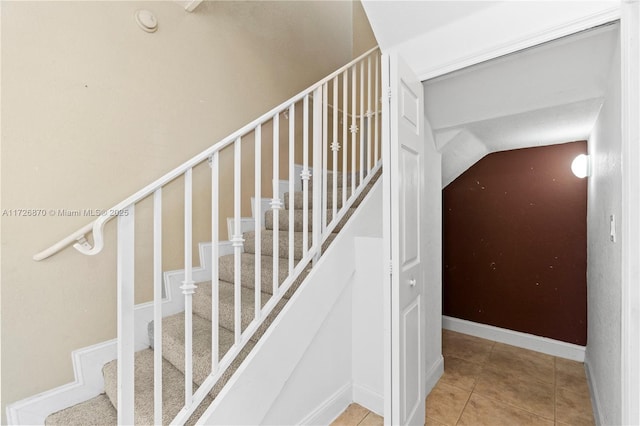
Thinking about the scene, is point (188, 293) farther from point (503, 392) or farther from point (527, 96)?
point (503, 392)

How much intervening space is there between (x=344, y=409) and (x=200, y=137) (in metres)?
2.11

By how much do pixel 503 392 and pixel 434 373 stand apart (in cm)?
45

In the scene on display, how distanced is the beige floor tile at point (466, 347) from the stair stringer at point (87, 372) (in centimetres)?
229

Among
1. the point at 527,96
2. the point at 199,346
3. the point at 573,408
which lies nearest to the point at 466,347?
the point at 573,408

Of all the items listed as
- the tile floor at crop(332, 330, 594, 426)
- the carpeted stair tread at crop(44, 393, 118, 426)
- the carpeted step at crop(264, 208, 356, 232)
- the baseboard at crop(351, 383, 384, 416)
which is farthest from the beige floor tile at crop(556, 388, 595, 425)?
the carpeted stair tread at crop(44, 393, 118, 426)

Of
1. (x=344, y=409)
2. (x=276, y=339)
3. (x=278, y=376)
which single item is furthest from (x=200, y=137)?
(x=344, y=409)

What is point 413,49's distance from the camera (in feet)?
5.66

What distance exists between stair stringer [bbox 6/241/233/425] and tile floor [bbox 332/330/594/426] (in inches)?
51.7

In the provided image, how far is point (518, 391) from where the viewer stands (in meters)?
2.04

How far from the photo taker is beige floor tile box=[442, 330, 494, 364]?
254 cm

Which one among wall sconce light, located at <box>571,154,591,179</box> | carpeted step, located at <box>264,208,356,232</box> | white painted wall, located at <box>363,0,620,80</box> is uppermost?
white painted wall, located at <box>363,0,620,80</box>

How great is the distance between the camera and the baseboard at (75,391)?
4.65 ft

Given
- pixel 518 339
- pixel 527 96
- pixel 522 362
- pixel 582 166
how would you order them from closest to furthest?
pixel 527 96 < pixel 582 166 < pixel 522 362 < pixel 518 339

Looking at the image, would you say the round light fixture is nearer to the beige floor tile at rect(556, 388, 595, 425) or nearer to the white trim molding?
the white trim molding
